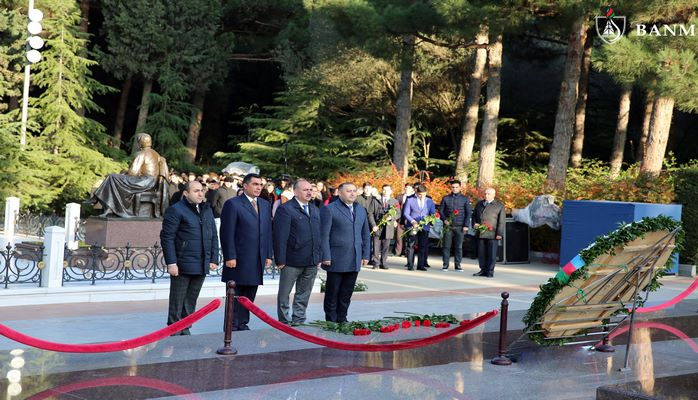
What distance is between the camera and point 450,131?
128 feet

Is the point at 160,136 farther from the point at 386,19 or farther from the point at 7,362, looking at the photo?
the point at 7,362

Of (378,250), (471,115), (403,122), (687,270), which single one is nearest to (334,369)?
(378,250)

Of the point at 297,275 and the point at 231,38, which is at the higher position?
the point at 231,38

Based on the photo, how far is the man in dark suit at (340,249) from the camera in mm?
10414

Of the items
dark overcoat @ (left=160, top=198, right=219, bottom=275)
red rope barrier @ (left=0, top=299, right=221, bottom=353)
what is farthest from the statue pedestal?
red rope barrier @ (left=0, top=299, right=221, bottom=353)

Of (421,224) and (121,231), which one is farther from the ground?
(421,224)

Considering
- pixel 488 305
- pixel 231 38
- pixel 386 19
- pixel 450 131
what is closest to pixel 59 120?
pixel 231 38

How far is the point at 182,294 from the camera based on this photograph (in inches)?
364

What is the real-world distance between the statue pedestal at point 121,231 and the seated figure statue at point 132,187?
0.23 meters

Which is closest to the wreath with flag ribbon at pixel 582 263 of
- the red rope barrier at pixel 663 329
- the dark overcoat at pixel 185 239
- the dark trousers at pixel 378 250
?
the red rope barrier at pixel 663 329

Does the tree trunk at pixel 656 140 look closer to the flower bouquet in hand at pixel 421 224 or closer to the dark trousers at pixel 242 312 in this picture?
the flower bouquet in hand at pixel 421 224

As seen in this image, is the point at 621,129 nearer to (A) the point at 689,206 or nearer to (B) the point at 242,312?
(A) the point at 689,206

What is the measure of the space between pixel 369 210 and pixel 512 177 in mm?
13413

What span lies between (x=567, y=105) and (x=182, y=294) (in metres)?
18.2
